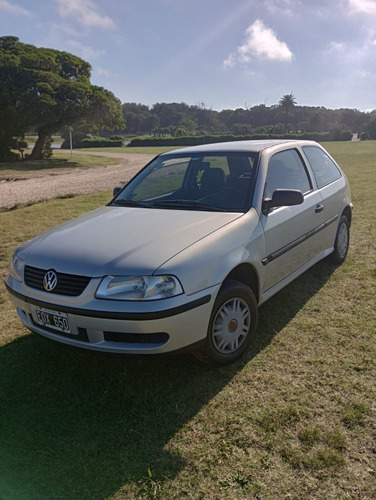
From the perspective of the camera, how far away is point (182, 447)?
2.27 meters

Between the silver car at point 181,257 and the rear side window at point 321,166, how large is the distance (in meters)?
0.21

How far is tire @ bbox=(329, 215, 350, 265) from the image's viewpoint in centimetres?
498

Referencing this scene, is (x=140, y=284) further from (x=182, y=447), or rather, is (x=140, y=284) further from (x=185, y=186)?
(x=185, y=186)

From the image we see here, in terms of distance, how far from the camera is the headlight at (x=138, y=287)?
2.47 m

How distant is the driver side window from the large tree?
24.8 metres

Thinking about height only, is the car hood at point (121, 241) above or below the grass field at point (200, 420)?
above

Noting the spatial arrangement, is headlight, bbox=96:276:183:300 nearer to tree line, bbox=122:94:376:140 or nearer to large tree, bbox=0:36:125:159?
large tree, bbox=0:36:125:159

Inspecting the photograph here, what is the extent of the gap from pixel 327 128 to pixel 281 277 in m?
114

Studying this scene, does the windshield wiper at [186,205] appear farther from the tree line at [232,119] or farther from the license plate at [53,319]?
the tree line at [232,119]

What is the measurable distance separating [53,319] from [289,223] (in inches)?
86.3

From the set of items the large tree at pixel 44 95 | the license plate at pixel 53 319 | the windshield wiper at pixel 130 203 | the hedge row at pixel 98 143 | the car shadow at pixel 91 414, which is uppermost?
the large tree at pixel 44 95

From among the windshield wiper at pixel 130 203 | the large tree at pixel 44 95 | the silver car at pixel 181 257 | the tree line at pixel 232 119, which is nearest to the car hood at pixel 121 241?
the silver car at pixel 181 257

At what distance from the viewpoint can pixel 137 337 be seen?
252cm

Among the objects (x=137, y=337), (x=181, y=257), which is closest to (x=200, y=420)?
(x=137, y=337)
